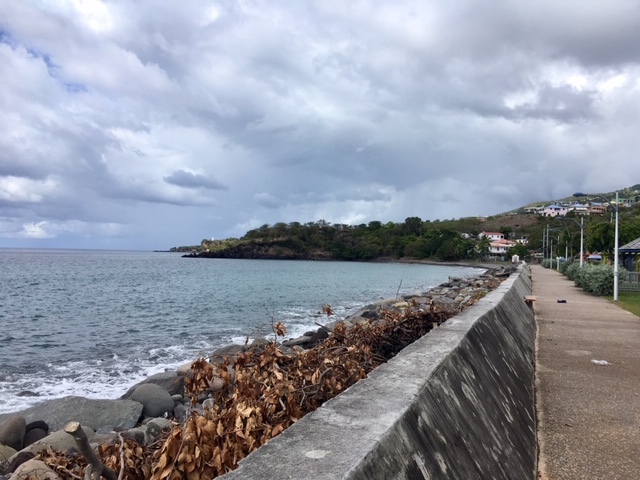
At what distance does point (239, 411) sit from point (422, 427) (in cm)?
94

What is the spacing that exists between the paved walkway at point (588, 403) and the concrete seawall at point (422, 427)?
0.27 metres

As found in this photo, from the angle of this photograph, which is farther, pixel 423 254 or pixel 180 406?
pixel 423 254

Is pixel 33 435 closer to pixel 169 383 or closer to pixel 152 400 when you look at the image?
pixel 152 400

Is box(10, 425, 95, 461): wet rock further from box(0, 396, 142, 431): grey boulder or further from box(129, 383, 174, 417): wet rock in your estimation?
box(129, 383, 174, 417): wet rock

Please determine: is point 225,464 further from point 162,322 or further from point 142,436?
point 162,322

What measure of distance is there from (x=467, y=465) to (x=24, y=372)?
49.0 feet

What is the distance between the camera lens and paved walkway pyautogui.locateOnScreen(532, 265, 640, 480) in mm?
3996

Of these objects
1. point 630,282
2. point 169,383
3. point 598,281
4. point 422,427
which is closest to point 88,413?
point 169,383

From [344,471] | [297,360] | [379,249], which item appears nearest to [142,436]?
[297,360]

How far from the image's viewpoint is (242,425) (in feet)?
8.79

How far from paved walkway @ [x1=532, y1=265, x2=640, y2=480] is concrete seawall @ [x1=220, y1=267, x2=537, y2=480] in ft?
0.87

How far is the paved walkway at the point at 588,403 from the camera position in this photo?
3996 millimetres

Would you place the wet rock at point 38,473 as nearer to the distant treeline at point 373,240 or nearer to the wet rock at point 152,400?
the wet rock at point 152,400

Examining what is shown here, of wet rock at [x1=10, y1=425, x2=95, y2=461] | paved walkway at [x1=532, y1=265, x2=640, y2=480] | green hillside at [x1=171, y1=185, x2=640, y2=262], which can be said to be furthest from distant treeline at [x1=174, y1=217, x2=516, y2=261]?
wet rock at [x1=10, y1=425, x2=95, y2=461]
